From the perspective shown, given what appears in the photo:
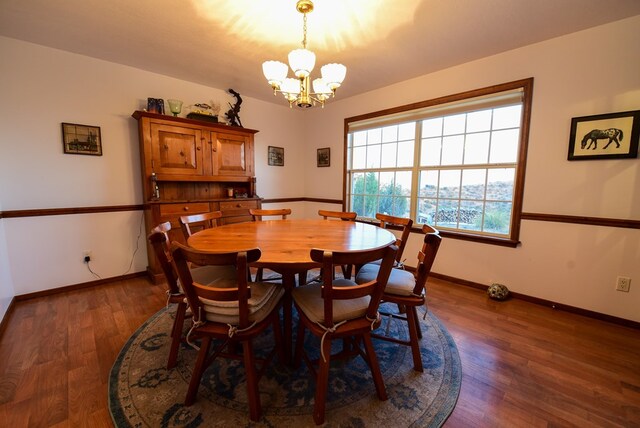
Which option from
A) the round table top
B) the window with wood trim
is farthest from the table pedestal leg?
the window with wood trim

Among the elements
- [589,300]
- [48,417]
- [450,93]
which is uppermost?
[450,93]

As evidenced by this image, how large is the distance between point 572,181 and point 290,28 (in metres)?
2.82

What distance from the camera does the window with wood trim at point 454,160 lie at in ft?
8.56

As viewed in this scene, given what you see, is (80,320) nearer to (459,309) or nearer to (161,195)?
(161,195)

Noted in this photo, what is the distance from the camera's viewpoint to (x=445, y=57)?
2.65 metres

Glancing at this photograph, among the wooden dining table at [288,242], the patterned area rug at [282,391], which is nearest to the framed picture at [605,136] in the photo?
the wooden dining table at [288,242]

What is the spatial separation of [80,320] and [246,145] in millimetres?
2568

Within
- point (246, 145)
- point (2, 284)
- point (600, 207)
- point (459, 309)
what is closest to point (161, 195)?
point (246, 145)

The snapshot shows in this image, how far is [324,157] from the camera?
435 centimetres

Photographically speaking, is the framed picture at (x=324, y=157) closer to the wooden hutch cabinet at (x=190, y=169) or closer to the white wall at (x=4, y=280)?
the wooden hutch cabinet at (x=190, y=169)

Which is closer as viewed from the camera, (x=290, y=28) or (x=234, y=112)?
(x=290, y=28)

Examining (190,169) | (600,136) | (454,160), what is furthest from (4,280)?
(600,136)

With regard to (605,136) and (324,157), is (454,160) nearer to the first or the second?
(605,136)

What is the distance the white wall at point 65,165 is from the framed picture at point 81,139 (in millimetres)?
48
